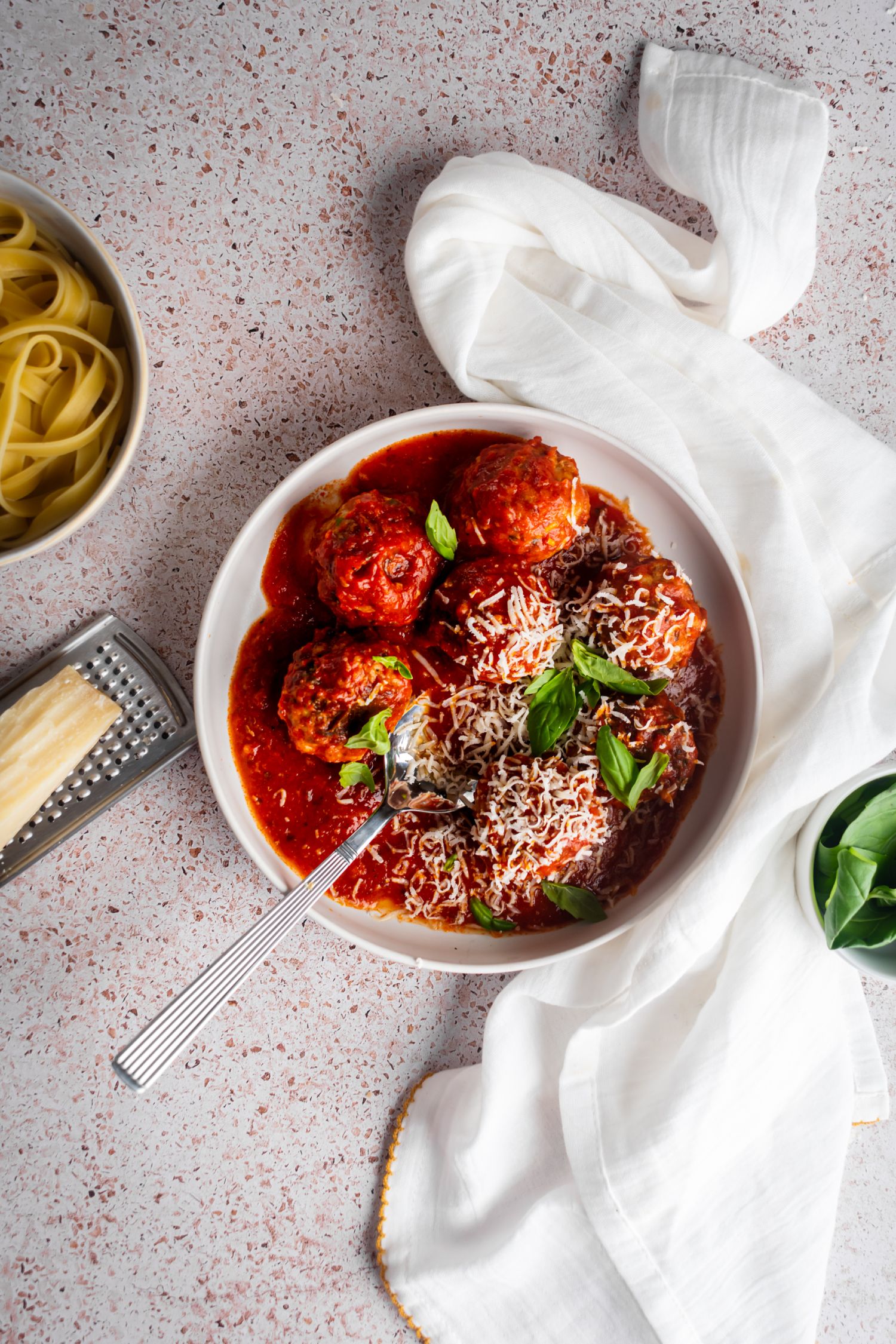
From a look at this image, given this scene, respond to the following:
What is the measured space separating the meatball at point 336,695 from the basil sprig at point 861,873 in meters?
1.55

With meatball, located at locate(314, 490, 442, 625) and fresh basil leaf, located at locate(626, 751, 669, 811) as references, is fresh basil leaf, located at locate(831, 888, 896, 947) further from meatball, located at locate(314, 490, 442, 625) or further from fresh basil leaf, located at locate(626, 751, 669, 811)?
meatball, located at locate(314, 490, 442, 625)

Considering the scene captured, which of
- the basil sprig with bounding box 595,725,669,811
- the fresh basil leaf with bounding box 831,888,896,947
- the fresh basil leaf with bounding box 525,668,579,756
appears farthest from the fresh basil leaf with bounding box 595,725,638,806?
the fresh basil leaf with bounding box 831,888,896,947

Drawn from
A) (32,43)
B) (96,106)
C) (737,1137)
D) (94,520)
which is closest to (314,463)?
(94,520)

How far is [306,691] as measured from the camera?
2.73 meters

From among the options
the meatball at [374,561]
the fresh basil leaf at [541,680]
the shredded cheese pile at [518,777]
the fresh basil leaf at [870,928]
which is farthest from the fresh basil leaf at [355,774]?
the fresh basil leaf at [870,928]

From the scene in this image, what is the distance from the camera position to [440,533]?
2.83 m

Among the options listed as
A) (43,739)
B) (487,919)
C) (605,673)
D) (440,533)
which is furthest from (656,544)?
(43,739)

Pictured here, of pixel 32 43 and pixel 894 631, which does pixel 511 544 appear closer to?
pixel 894 631

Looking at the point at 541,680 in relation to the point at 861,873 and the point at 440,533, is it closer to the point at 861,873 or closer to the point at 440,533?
the point at 440,533

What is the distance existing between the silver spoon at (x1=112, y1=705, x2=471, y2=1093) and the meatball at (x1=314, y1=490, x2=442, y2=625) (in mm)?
379

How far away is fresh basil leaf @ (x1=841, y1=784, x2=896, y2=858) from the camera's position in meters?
2.96

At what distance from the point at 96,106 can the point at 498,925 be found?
10.3ft

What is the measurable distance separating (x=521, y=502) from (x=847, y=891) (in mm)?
1633

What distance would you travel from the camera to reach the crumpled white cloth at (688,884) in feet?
9.86
